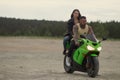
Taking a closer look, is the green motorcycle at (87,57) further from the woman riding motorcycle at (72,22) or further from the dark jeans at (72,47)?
the woman riding motorcycle at (72,22)

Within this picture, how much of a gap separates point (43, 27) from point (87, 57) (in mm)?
135455

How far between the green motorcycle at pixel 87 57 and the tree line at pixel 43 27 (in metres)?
93.4

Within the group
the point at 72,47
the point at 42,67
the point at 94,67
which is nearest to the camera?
the point at 94,67

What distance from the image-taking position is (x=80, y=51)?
49.7ft

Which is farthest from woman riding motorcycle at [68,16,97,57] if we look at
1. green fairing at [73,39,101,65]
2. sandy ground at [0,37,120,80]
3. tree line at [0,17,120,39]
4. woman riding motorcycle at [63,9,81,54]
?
tree line at [0,17,120,39]

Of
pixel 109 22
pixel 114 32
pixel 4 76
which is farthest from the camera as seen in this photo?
pixel 109 22

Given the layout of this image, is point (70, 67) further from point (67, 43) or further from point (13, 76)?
point (13, 76)

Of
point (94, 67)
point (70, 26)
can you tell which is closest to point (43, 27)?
point (70, 26)

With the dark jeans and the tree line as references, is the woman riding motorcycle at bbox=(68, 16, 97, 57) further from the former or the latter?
the tree line

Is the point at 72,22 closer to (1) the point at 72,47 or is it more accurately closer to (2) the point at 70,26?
(2) the point at 70,26

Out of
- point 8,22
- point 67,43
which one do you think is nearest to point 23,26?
point 8,22

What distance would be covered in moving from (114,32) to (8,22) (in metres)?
50.4

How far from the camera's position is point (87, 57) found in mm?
14836

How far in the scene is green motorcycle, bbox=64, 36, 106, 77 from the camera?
14500 millimetres
